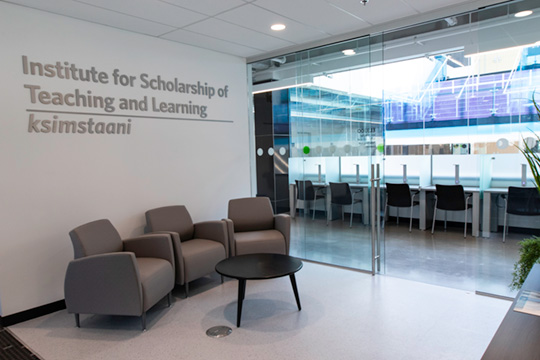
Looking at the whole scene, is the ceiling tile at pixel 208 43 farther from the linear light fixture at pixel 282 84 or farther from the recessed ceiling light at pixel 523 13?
the recessed ceiling light at pixel 523 13

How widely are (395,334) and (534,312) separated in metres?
1.46

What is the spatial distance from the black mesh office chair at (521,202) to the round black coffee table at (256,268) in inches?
95.9

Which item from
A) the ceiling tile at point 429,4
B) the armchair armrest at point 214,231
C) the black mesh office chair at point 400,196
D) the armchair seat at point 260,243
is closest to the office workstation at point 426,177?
the black mesh office chair at point 400,196

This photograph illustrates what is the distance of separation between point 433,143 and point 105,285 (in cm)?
679

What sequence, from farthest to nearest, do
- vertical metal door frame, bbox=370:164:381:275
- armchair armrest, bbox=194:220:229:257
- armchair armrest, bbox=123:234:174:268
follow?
vertical metal door frame, bbox=370:164:381:275 < armchair armrest, bbox=194:220:229:257 < armchair armrest, bbox=123:234:174:268

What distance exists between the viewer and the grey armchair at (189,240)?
13.0 feet

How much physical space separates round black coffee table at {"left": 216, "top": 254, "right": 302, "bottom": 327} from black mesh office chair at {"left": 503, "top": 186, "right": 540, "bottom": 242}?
244 centimetres

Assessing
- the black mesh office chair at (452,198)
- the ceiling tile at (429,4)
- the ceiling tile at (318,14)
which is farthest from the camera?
the black mesh office chair at (452,198)

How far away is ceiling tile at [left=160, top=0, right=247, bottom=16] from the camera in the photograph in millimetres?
3488

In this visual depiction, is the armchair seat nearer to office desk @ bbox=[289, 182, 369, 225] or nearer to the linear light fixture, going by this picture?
office desk @ bbox=[289, 182, 369, 225]

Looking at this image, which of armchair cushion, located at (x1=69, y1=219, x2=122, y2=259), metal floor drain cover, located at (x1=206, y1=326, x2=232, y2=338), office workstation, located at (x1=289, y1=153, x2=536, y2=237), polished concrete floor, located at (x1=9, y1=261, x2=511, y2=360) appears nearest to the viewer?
polished concrete floor, located at (x1=9, y1=261, x2=511, y2=360)

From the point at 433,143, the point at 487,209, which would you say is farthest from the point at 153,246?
the point at 433,143

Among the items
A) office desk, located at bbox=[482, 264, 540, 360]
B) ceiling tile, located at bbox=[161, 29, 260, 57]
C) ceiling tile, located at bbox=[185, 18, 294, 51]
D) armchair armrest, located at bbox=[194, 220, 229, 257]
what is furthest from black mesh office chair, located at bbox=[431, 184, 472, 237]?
office desk, located at bbox=[482, 264, 540, 360]

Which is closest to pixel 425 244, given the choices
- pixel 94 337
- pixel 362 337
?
pixel 362 337
